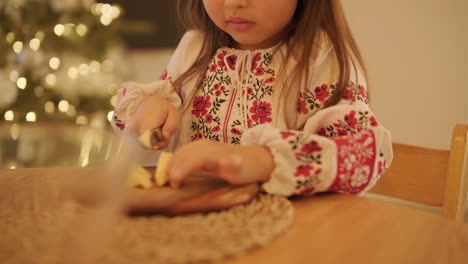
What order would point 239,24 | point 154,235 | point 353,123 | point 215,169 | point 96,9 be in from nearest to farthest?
point 154,235, point 215,169, point 353,123, point 239,24, point 96,9

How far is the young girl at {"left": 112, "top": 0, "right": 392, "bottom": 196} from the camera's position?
465 millimetres

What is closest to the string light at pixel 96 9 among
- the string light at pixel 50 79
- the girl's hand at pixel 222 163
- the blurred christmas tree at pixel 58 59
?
the blurred christmas tree at pixel 58 59

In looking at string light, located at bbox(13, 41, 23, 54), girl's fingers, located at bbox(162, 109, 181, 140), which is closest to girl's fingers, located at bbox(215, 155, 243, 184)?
girl's fingers, located at bbox(162, 109, 181, 140)

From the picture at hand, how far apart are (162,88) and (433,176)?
0.50 m

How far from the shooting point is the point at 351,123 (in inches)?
22.1

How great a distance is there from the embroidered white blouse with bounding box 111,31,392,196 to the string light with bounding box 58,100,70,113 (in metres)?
1.15

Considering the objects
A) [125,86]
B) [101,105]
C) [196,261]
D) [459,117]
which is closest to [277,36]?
[125,86]

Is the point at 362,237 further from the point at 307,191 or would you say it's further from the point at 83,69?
the point at 83,69

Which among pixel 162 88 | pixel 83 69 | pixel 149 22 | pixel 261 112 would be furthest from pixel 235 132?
pixel 149 22

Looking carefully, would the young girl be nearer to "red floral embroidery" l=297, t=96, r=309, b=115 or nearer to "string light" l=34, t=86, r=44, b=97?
"red floral embroidery" l=297, t=96, r=309, b=115

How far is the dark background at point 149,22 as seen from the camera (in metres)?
2.05

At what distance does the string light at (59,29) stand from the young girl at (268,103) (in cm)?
108

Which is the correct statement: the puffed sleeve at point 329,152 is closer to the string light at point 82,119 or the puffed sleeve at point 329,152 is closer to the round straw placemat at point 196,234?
the round straw placemat at point 196,234

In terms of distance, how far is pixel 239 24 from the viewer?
0.66m
